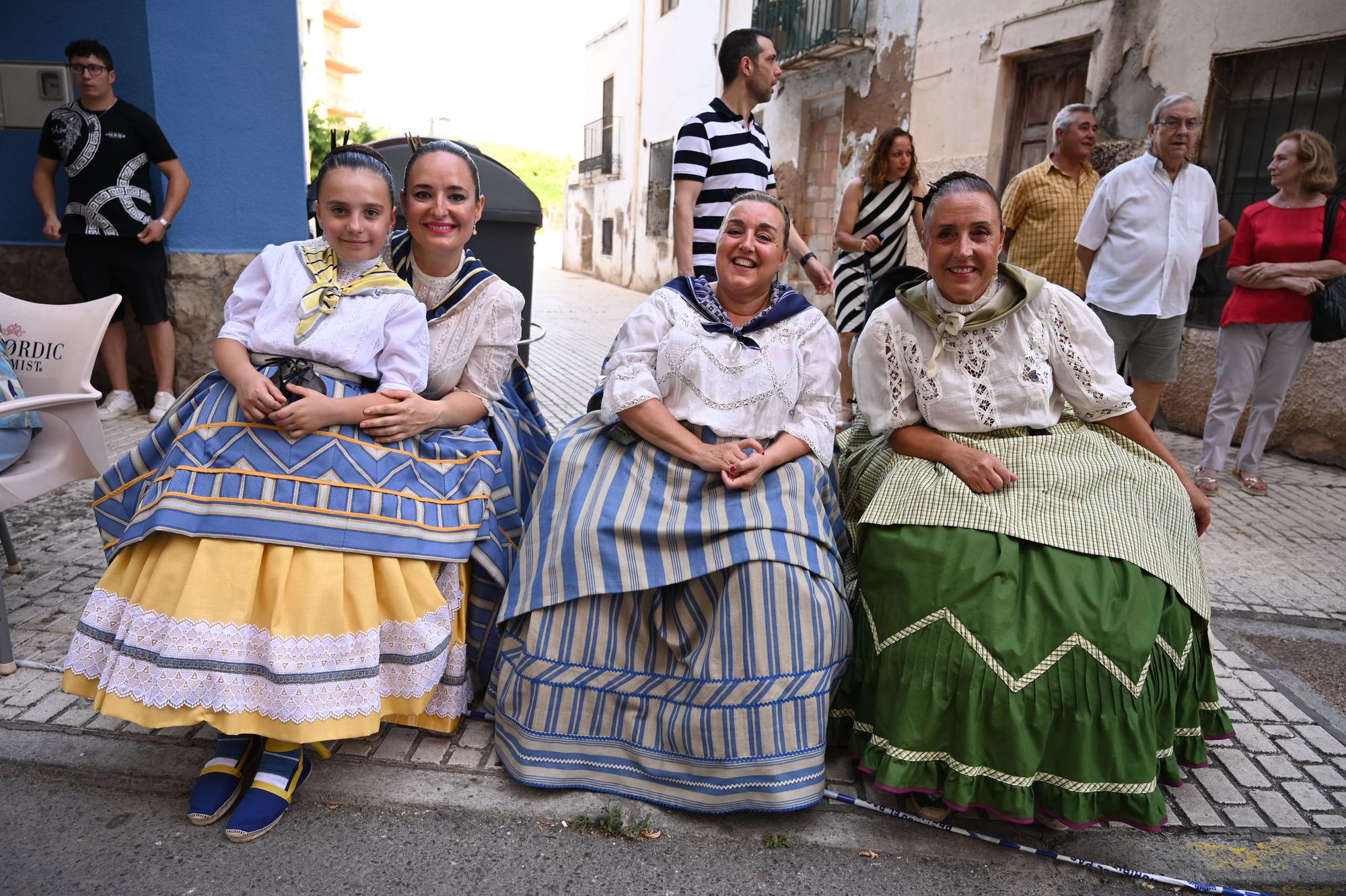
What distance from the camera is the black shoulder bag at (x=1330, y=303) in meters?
4.89

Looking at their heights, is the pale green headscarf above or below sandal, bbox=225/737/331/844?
above

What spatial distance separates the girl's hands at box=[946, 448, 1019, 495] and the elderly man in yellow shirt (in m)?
3.03

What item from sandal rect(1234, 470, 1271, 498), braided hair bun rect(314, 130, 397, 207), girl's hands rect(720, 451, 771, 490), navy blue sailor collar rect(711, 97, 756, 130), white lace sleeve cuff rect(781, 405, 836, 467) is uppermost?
navy blue sailor collar rect(711, 97, 756, 130)

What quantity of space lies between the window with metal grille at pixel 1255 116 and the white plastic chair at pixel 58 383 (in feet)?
18.4

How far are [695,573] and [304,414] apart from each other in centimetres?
106

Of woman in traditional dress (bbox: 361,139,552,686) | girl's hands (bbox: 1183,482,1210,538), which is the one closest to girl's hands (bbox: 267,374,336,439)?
woman in traditional dress (bbox: 361,139,552,686)

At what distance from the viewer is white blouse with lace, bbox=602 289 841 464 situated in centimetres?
264

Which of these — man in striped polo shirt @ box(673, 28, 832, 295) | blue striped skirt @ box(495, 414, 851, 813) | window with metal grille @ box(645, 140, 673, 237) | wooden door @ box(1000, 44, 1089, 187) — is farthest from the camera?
window with metal grille @ box(645, 140, 673, 237)

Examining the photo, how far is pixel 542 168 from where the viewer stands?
41219mm

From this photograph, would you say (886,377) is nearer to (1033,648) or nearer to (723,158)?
(1033,648)

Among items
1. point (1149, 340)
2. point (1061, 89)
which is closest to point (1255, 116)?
point (1061, 89)

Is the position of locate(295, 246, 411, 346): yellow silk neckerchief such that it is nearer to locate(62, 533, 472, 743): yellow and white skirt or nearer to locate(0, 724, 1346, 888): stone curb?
locate(62, 533, 472, 743): yellow and white skirt

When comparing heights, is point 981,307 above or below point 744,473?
above

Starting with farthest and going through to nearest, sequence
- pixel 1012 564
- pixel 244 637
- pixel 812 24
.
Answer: pixel 812 24 → pixel 1012 564 → pixel 244 637
